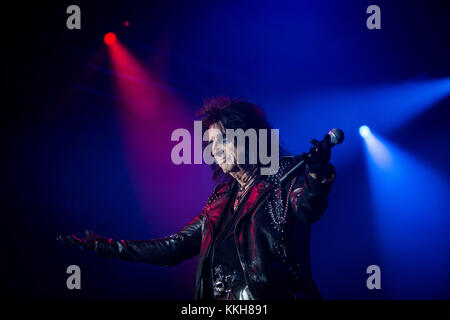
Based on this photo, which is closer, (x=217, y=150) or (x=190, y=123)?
(x=217, y=150)

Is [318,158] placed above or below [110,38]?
below

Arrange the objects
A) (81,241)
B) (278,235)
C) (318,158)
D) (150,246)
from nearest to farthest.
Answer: (318,158)
(278,235)
(81,241)
(150,246)

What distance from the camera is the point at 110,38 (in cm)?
475

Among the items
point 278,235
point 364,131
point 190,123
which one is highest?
point 190,123

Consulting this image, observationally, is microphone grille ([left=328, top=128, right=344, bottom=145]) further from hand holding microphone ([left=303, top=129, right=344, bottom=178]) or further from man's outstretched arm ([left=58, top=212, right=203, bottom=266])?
man's outstretched arm ([left=58, top=212, right=203, bottom=266])

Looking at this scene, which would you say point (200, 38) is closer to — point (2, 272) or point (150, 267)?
point (150, 267)

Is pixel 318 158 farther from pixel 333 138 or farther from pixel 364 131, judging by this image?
pixel 364 131

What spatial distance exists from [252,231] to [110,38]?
320 centimetres

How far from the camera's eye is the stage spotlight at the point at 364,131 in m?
4.26

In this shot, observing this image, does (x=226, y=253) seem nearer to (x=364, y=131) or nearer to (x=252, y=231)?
(x=252, y=231)

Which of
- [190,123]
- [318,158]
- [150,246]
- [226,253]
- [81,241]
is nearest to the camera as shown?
[318,158]

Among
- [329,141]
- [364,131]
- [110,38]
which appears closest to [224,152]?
[329,141]

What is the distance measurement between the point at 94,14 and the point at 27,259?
2772mm
